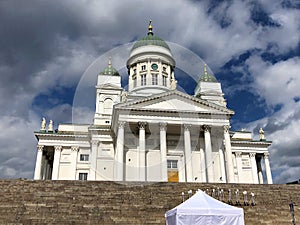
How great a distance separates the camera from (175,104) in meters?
35.2

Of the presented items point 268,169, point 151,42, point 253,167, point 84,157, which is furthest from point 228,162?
point 151,42

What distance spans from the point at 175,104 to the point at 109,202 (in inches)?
700

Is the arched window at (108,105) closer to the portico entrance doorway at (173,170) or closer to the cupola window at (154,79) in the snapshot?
the cupola window at (154,79)

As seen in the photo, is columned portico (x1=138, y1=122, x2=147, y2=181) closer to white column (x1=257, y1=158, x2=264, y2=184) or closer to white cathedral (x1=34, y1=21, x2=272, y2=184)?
white cathedral (x1=34, y1=21, x2=272, y2=184)

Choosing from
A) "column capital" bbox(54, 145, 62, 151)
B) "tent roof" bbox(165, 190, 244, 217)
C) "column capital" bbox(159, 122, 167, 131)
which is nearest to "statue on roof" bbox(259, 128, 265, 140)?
"column capital" bbox(159, 122, 167, 131)

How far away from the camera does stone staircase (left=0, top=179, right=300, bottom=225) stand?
1722 cm

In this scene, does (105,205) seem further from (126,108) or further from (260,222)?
(126,108)

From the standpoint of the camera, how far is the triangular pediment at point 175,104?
34.4 meters

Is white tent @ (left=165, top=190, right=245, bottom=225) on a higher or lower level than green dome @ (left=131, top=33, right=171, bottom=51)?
lower

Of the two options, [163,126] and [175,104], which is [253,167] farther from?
[163,126]

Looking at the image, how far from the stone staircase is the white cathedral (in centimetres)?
917

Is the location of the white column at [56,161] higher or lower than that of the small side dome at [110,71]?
lower

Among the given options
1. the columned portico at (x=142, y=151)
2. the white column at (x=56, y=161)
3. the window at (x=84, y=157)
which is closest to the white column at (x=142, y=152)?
the columned portico at (x=142, y=151)

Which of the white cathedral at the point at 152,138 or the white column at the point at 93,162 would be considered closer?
the white cathedral at the point at 152,138
